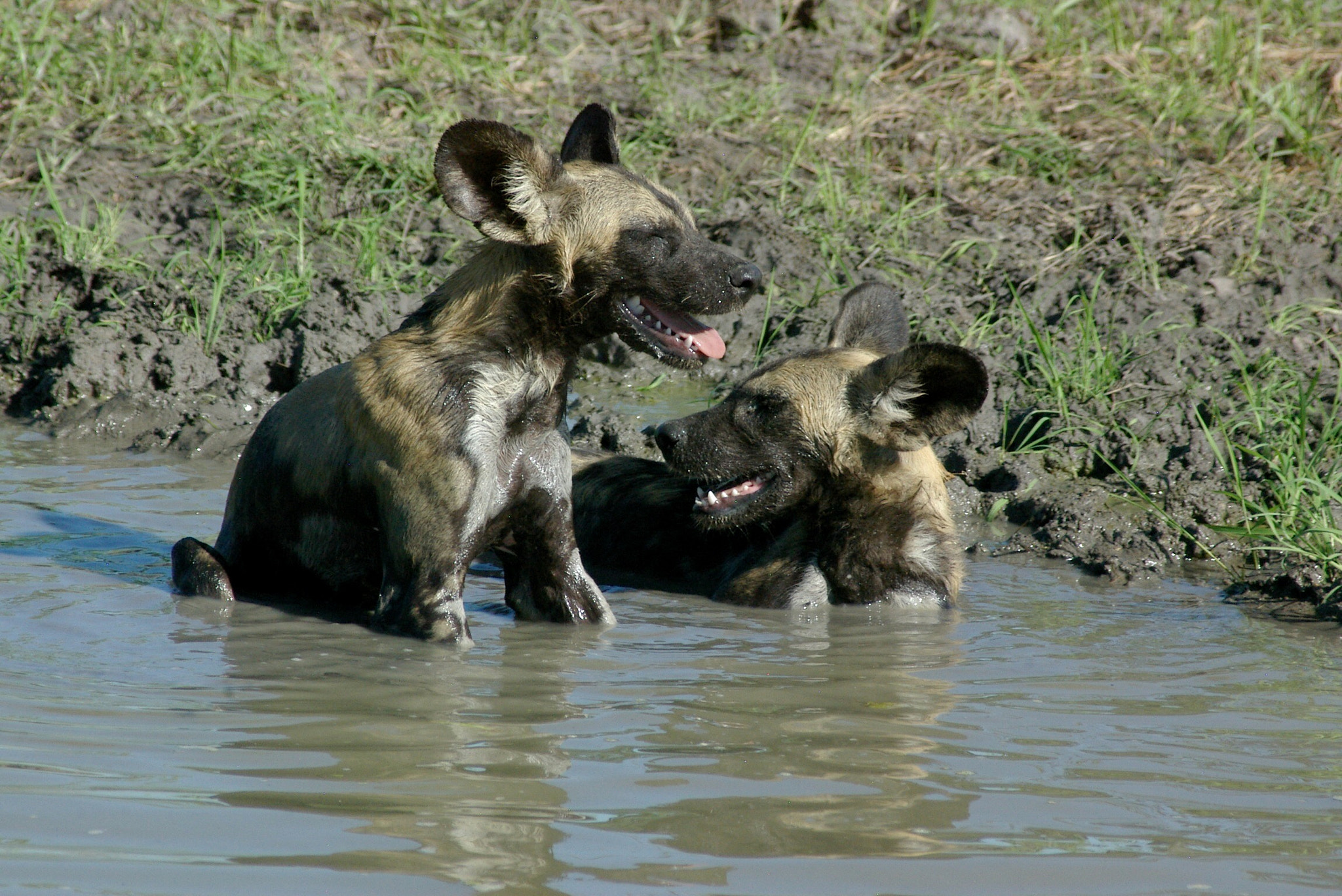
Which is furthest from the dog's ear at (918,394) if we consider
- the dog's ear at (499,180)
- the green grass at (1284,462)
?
the dog's ear at (499,180)

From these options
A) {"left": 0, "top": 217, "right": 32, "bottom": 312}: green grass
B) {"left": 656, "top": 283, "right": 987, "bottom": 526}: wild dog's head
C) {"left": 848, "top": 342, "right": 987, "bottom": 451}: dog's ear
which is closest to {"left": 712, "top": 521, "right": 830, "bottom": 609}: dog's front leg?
{"left": 656, "top": 283, "right": 987, "bottom": 526}: wild dog's head

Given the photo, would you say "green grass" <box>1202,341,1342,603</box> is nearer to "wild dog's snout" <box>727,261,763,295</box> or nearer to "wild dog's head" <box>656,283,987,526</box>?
"wild dog's head" <box>656,283,987,526</box>

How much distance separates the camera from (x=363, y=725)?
3.79 m

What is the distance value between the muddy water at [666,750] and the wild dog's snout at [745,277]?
1.18 m

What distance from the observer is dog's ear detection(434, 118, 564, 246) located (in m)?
4.61

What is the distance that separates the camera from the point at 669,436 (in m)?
5.73

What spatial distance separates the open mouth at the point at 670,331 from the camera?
488 centimetres

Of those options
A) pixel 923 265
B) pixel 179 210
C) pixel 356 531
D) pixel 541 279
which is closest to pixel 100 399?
pixel 179 210

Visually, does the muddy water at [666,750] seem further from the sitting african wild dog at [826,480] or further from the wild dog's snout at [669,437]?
the wild dog's snout at [669,437]

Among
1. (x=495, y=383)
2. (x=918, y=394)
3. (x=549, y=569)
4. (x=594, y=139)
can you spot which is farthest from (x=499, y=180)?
(x=918, y=394)

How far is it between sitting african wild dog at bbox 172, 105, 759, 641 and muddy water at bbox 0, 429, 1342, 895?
0.82 ft

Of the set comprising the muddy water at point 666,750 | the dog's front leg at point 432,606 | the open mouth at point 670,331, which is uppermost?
the open mouth at point 670,331

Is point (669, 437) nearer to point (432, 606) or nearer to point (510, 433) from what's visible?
point (510, 433)

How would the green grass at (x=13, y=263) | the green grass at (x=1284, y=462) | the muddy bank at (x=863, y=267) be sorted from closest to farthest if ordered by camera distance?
the green grass at (x=1284, y=462), the muddy bank at (x=863, y=267), the green grass at (x=13, y=263)
